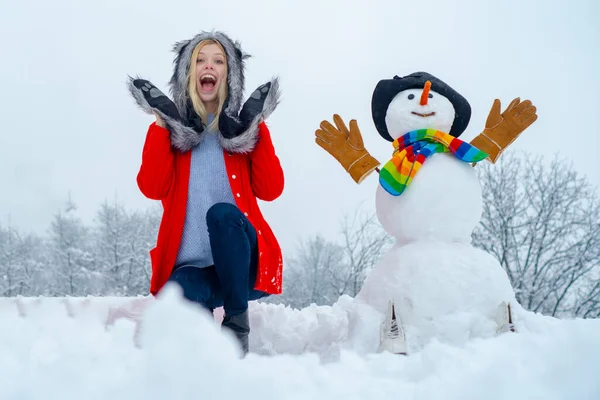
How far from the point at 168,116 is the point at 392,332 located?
52.1 inches

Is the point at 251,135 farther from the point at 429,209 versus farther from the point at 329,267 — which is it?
the point at 329,267

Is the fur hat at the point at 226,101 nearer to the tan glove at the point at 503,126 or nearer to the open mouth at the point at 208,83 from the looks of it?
the open mouth at the point at 208,83

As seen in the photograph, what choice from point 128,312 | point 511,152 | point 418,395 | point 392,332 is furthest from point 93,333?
point 511,152

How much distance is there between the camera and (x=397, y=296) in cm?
258

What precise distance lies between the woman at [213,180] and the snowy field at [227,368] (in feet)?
2.47

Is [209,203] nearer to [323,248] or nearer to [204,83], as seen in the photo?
[204,83]

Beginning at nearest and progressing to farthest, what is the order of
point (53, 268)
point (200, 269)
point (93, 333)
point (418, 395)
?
point (418, 395) → point (93, 333) → point (200, 269) → point (53, 268)

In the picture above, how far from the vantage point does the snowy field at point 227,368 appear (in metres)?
1.07

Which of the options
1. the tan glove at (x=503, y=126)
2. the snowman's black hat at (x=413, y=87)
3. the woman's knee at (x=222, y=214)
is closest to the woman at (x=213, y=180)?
the woman's knee at (x=222, y=214)

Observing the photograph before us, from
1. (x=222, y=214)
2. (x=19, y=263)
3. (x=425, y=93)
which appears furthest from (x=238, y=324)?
(x=19, y=263)

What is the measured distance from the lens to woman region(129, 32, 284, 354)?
89.9 inches

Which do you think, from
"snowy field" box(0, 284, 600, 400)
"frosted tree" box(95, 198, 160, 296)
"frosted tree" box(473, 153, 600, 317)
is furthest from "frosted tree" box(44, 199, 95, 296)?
"snowy field" box(0, 284, 600, 400)

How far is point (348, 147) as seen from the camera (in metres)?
2.99

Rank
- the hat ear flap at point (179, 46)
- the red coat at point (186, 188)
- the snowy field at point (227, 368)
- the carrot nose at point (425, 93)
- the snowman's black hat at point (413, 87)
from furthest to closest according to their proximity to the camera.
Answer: the snowman's black hat at point (413, 87) < the carrot nose at point (425, 93) < the hat ear flap at point (179, 46) < the red coat at point (186, 188) < the snowy field at point (227, 368)
